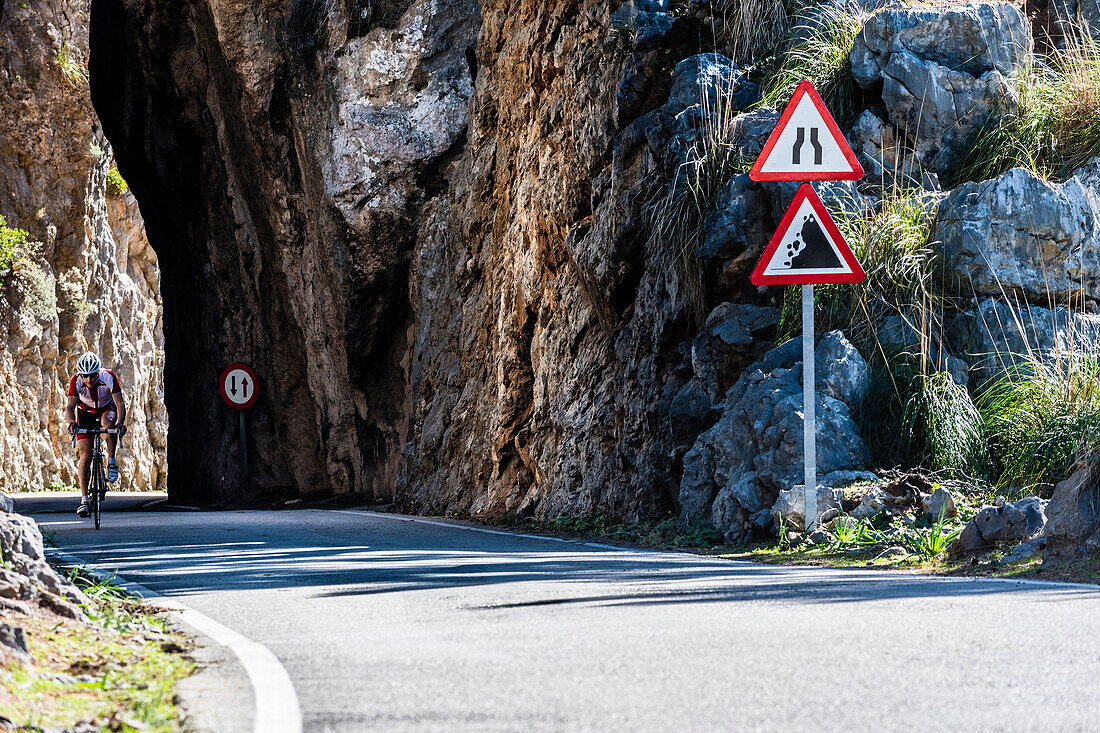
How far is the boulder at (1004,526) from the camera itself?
28.3 ft

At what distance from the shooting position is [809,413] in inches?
386

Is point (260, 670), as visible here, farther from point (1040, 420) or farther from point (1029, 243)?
point (1029, 243)

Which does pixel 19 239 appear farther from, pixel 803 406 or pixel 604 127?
pixel 803 406

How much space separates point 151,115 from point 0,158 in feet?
53.2

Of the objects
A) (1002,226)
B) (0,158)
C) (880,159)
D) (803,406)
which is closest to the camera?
(803,406)

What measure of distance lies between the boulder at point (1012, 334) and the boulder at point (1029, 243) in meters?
0.21

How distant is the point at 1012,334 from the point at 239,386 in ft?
63.4

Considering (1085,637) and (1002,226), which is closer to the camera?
(1085,637)

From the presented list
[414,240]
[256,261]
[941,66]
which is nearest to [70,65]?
[256,261]

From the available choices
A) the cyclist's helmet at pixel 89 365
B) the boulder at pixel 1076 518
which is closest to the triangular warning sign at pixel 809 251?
the boulder at pixel 1076 518

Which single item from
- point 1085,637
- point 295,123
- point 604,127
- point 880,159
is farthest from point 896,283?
point 295,123

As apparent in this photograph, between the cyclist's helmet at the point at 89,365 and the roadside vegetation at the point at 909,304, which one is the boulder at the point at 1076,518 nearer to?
the roadside vegetation at the point at 909,304

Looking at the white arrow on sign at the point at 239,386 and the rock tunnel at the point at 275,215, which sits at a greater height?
the rock tunnel at the point at 275,215

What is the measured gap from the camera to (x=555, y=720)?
4.09 m
